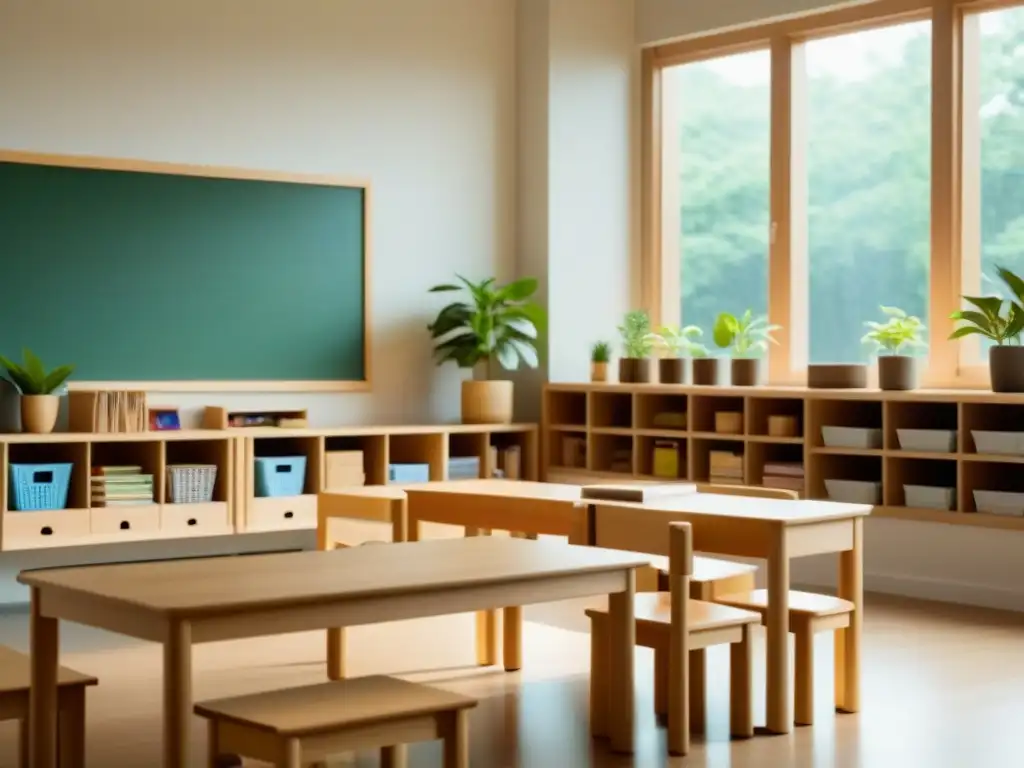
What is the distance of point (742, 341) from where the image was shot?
7.43 m

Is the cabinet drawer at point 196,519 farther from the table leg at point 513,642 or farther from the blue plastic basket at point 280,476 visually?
the table leg at point 513,642

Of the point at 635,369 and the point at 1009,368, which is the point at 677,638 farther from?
the point at 635,369

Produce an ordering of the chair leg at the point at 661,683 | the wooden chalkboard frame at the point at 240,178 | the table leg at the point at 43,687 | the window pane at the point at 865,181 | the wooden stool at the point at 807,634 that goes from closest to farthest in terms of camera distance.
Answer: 1. the table leg at the point at 43,687
2. the wooden stool at the point at 807,634
3. the chair leg at the point at 661,683
4. the wooden chalkboard frame at the point at 240,178
5. the window pane at the point at 865,181

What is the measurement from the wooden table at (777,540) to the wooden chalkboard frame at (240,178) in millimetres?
3149

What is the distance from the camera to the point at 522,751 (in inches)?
154

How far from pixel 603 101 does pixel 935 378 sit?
96.6 inches

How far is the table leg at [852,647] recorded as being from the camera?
4.38 m

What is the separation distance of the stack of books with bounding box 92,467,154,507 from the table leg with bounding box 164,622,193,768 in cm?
369

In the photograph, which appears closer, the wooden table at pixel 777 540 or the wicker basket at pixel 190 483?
the wooden table at pixel 777 540

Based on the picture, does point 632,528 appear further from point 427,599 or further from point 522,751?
point 427,599

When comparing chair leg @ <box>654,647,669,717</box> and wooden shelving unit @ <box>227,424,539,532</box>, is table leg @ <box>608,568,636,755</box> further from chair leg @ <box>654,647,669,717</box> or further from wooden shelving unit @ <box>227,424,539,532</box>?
wooden shelving unit @ <box>227,424,539,532</box>

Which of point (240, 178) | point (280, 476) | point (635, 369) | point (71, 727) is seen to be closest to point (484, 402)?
point (635, 369)

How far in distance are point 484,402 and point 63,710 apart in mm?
4440

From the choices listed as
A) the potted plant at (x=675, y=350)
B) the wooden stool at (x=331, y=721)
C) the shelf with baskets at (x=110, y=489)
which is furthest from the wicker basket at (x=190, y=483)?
the wooden stool at (x=331, y=721)
